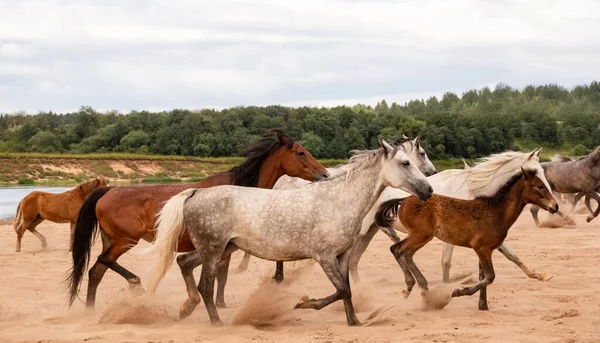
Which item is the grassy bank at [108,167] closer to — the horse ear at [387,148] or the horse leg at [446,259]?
the horse leg at [446,259]

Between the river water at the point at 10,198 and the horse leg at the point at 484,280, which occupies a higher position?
the horse leg at the point at 484,280

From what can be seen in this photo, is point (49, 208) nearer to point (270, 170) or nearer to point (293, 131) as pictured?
point (270, 170)

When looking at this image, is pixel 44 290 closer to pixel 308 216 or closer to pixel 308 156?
pixel 308 156

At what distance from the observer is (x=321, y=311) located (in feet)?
30.2

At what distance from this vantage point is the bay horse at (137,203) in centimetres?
941

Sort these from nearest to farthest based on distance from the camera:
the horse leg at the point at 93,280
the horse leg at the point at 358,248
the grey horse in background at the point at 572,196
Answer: the horse leg at the point at 93,280
the horse leg at the point at 358,248
the grey horse in background at the point at 572,196

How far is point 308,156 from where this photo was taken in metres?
9.93

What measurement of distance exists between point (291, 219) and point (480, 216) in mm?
2256

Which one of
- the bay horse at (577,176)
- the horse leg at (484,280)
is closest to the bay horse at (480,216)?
the horse leg at (484,280)

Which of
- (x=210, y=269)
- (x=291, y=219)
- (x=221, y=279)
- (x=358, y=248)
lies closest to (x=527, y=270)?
(x=358, y=248)

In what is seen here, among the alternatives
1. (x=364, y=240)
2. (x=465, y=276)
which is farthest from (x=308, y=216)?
(x=465, y=276)

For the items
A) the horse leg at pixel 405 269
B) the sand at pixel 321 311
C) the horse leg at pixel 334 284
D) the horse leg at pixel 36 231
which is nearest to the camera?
the sand at pixel 321 311

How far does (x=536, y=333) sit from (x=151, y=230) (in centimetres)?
420

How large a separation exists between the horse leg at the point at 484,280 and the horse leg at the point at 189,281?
2675 mm
